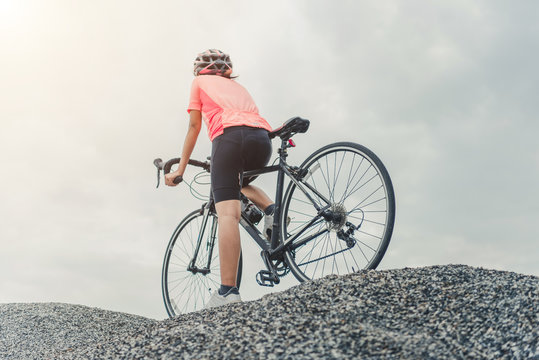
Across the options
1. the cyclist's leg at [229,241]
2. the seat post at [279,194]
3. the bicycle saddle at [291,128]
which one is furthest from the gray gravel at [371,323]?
the bicycle saddle at [291,128]

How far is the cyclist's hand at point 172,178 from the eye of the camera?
206 inches

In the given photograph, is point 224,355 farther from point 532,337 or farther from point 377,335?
point 532,337

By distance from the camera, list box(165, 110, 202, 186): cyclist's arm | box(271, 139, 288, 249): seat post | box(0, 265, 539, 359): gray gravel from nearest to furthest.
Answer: box(0, 265, 539, 359): gray gravel → box(271, 139, 288, 249): seat post → box(165, 110, 202, 186): cyclist's arm

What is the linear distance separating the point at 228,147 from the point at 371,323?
2.01 m

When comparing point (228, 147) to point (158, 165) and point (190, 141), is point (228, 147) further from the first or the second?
point (158, 165)

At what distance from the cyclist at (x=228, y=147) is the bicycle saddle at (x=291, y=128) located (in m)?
0.12

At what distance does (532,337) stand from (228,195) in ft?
8.07

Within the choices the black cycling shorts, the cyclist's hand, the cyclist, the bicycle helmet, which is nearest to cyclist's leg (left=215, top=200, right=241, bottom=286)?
the cyclist

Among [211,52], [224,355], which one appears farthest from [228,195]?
[224,355]

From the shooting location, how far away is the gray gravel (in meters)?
2.81

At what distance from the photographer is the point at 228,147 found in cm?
454

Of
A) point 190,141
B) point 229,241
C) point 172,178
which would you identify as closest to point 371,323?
point 229,241

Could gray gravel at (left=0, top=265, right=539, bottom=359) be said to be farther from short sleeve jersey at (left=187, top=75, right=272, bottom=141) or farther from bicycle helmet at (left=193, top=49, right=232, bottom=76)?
bicycle helmet at (left=193, top=49, right=232, bottom=76)

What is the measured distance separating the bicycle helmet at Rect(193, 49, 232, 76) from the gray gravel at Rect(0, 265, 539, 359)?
224 cm
